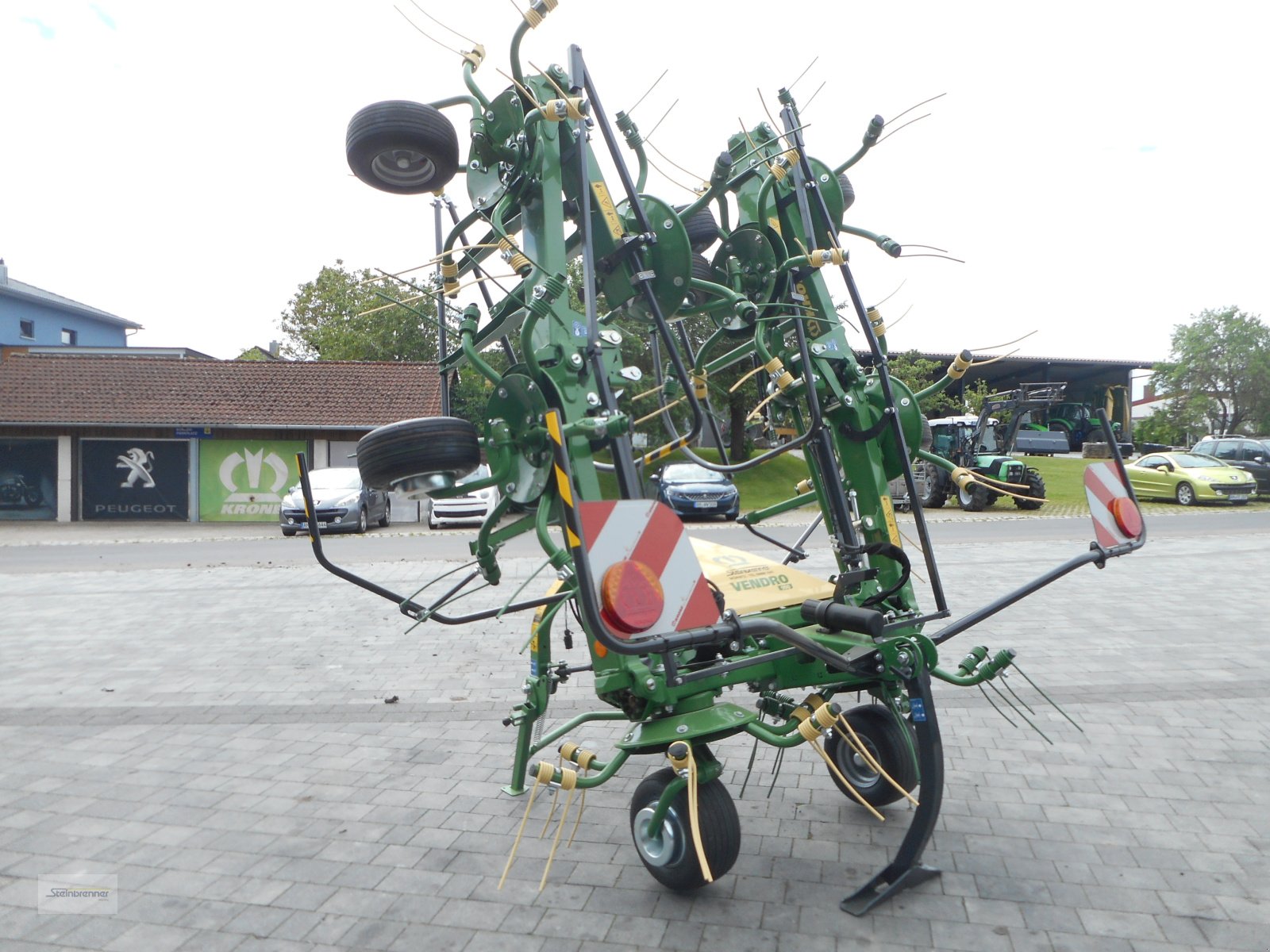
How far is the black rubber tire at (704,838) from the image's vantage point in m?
3.24

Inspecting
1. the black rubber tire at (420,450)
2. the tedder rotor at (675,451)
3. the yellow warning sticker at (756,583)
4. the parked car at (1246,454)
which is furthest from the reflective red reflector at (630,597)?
the parked car at (1246,454)

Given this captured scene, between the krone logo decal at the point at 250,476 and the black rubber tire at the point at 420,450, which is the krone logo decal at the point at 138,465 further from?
the black rubber tire at the point at 420,450

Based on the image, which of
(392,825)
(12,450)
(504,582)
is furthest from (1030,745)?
(12,450)

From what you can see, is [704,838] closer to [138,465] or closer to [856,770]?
[856,770]

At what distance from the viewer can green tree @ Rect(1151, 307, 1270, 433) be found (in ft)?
165

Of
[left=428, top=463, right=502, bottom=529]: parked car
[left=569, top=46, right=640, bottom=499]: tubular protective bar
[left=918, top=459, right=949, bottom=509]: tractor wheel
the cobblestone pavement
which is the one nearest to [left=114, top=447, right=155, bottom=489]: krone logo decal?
[left=428, top=463, right=502, bottom=529]: parked car

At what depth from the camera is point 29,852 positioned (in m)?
3.91

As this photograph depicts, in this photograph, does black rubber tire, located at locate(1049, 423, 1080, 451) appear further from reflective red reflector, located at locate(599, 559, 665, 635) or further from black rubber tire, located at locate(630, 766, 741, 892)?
reflective red reflector, located at locate(599, 559, 665, 635)

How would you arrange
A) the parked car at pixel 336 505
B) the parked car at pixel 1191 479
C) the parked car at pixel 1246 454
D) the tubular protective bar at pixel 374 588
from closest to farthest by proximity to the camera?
the tubular protective bar at pixel 374 588 → the parked car at pixel 336 505 → the parked car at pixel 1191 479 → the parked car at pixel 1246 454

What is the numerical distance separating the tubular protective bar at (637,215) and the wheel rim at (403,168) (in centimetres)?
76

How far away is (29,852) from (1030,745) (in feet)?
15.5

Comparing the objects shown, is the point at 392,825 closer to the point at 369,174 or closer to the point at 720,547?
the point at 720,547

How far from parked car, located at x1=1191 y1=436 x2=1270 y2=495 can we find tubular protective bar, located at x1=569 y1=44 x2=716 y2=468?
23.5m

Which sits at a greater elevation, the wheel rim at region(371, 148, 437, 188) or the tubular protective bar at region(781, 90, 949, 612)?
the wheel rim at region(371, 148, 437, 188)
